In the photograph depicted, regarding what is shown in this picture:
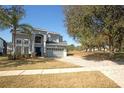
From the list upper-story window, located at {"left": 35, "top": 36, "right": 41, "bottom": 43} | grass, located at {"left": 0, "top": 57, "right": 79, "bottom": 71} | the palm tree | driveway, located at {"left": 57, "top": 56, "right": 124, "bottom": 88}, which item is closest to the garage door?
upper-story window, located at {"left": 35, "top": 36, "right": 41, "bottom": 43}

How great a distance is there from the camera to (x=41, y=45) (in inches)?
1236

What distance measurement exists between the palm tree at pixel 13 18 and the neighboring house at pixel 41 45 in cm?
424

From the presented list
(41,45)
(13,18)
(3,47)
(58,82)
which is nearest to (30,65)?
(58,82)

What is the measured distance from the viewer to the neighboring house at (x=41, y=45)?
2920 cm

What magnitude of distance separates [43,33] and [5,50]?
8.95 m

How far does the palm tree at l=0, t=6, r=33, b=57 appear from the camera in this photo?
19.7 m

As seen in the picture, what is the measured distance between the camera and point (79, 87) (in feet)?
28.6

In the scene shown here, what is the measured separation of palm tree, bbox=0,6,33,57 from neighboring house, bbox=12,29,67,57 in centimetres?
424

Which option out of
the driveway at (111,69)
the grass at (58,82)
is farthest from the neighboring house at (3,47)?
the grass at (58,82)

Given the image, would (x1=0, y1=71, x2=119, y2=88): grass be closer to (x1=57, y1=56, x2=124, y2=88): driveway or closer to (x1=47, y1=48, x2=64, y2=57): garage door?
(x1=57, y1=56, x2=124, y2=88): driveway

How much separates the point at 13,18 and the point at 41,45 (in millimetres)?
9635

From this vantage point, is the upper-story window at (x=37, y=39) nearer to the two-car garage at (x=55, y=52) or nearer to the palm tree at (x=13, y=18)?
the two-car garage at (x=55, y=52)

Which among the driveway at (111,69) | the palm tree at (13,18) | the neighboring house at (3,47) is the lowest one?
the driveway at (111,69)
